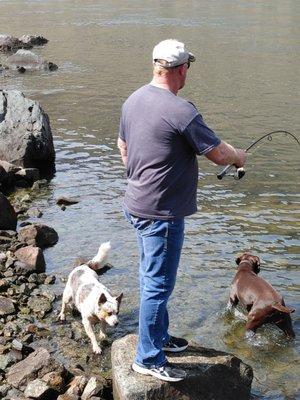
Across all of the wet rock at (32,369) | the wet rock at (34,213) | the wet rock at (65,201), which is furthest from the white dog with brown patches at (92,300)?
the wet rock at (65,201)

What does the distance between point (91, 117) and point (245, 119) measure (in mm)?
4565

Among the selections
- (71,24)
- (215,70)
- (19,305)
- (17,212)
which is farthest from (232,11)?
(19,305)

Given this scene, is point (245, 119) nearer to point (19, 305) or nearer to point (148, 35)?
point (19, 305)

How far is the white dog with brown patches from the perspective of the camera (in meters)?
7.29

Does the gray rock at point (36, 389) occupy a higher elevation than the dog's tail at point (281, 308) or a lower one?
lower

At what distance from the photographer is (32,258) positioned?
9547 millimetres

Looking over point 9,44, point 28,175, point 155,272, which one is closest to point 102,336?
point 155,272

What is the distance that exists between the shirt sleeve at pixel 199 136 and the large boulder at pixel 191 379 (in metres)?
2.20

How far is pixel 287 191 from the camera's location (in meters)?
13.0

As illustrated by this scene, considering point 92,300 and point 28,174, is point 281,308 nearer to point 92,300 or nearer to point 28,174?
point 92,300

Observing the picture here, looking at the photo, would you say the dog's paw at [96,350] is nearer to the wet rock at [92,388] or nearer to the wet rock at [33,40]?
the wet rock at [92,388]

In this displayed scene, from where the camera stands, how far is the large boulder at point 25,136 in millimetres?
14531

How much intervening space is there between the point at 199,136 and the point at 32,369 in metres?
3.13

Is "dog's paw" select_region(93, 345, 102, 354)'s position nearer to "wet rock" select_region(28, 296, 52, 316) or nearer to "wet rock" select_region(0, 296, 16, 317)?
"wet rock" select_region(28, 296, 52, 316)
